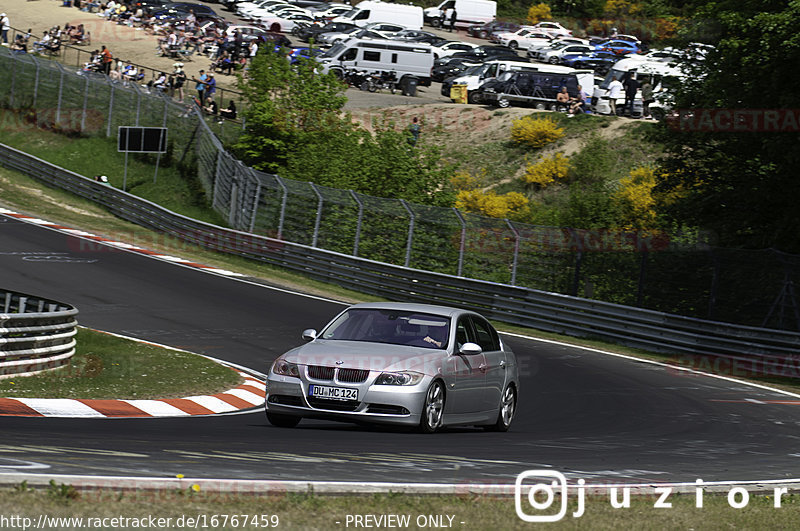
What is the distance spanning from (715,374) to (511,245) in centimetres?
648

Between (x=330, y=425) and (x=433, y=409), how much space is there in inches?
48.8

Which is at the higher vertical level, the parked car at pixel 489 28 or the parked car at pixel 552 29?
the parked car at pixel 552 29

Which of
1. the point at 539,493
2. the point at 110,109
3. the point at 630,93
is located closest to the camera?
the point at 539,493

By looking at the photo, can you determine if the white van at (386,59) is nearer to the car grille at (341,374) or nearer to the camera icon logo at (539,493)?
the car grille at (341,374)

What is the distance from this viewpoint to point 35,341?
41.8ft

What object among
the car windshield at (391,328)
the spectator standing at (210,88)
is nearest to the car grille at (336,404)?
the car windshield at (391,328)

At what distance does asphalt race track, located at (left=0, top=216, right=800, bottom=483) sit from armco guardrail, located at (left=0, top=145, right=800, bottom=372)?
204cm

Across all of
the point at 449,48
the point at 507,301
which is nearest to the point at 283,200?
the point at 507,301

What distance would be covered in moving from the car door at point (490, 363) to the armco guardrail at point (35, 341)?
17.1 feet

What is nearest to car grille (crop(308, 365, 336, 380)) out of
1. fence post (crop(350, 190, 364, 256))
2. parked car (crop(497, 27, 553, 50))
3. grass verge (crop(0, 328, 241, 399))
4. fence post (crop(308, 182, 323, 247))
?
grass verge (crop(0, 328, 241, 399))

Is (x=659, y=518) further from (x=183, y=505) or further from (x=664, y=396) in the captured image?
(x=664, y=396)

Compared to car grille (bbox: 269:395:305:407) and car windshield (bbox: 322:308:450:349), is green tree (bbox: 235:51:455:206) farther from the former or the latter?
car grille (bbox: 269:395:305:407)

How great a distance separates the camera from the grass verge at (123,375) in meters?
12.3

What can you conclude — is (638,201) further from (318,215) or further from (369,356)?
(369,356)
